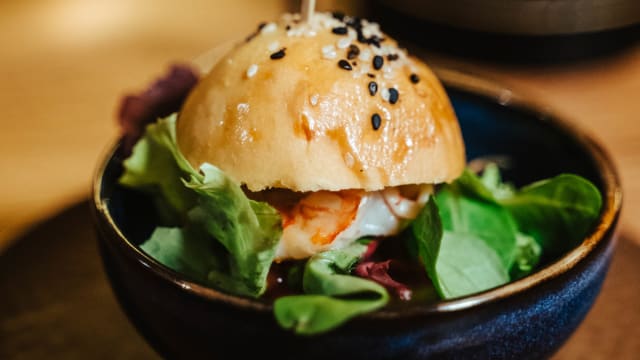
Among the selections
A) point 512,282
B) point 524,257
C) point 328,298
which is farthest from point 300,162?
point 524,257

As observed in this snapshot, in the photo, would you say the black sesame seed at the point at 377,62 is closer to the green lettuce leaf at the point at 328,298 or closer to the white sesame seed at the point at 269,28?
the white sesame seed at the point at 269,28

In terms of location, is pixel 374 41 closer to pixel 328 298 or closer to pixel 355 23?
pixel 355 23

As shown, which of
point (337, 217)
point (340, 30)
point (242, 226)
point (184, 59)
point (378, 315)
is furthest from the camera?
point (184, 59)

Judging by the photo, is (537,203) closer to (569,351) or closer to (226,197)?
(569,351)

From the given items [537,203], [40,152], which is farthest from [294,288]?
[40,152]

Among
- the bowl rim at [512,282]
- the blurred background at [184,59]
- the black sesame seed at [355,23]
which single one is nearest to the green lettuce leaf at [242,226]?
the bowl rim at [512,282]

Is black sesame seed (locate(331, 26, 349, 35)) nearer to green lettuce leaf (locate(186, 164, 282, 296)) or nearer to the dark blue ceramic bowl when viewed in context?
green lettuce leaf (locate(186, 164, 282, 296))
